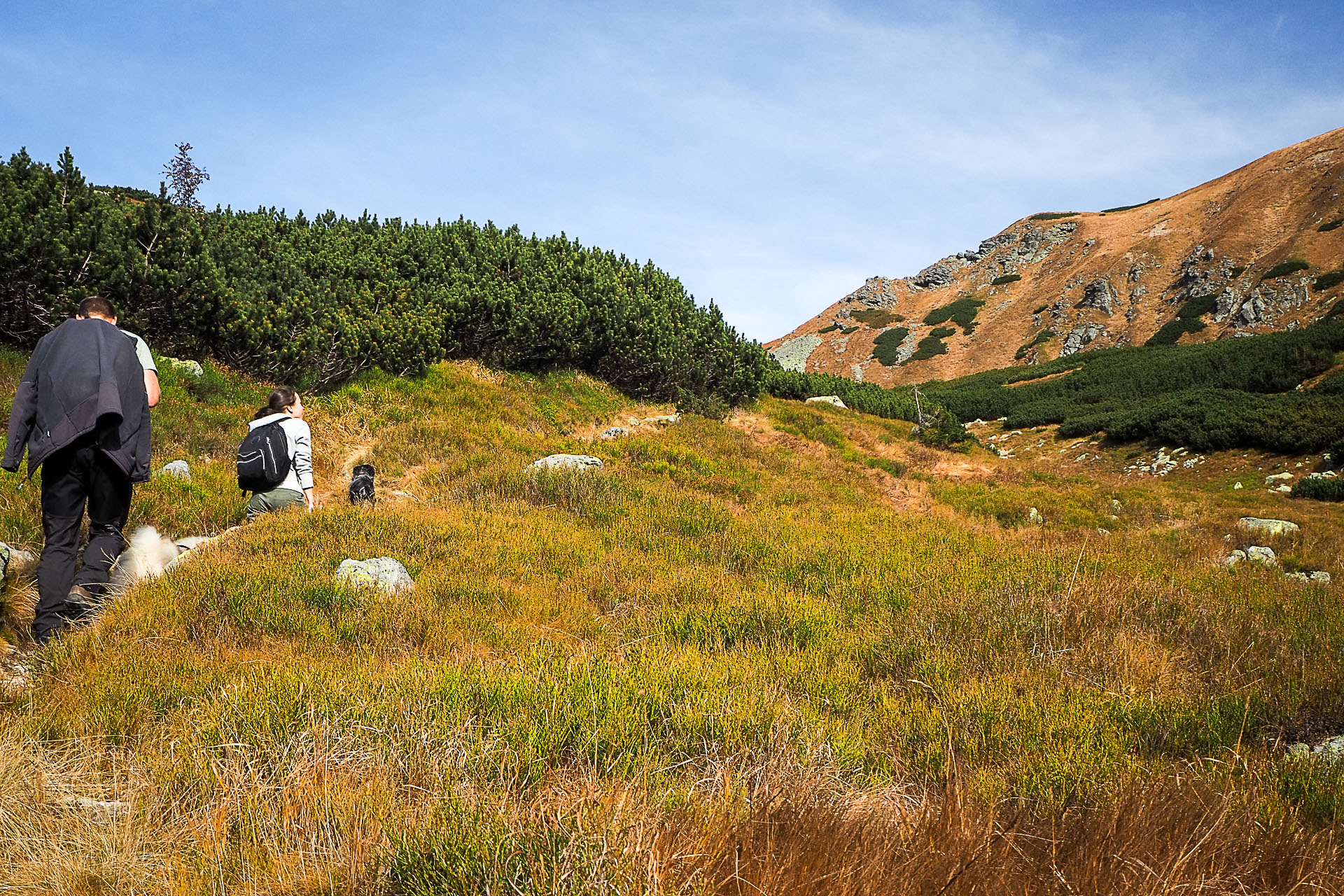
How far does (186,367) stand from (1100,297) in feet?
184

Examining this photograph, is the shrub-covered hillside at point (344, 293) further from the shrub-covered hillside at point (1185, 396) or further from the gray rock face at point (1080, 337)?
the gray rock face at point (1080, 337)

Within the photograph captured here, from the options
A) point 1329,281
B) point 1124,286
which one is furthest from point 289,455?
point 1124,286

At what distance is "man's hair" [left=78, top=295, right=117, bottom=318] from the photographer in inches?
176

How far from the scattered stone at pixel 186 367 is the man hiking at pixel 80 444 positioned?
5.68 m

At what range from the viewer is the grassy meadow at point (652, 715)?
189 centimetres

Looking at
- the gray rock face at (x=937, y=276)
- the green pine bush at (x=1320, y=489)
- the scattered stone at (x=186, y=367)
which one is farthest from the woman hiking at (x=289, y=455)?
the gray rock face at (x=937, y=276)

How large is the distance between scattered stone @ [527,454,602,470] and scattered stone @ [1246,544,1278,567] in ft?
30.9

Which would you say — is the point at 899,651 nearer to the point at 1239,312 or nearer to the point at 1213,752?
the point at 1213,752

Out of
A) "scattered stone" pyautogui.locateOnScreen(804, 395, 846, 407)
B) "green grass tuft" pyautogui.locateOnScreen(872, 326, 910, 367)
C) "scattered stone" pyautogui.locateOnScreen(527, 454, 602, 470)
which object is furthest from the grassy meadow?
"green grass tuft" pyautogui.locateOnScreen(872, 326, 910, 367)

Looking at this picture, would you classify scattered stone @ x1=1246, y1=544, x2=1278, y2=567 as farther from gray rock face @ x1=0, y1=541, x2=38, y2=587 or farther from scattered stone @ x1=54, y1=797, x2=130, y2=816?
gray rock face @ x1=0, y1=541, x2=38, y2=587

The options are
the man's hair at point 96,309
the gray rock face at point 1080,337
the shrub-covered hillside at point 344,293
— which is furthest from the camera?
the gray rock face at point 1080,337

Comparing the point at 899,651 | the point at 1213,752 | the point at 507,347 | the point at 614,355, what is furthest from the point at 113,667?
the point at 614,355

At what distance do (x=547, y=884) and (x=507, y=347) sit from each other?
1256 cm

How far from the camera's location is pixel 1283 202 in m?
46.0
